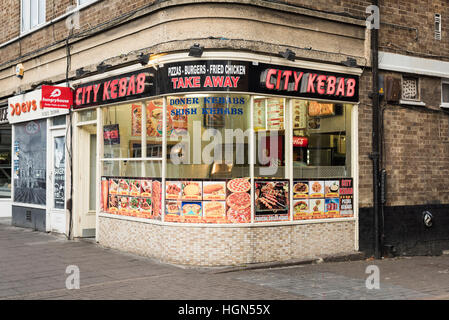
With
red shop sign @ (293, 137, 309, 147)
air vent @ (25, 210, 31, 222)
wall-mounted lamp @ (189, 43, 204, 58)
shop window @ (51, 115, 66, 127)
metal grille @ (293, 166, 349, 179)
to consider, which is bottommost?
air vent @ (25, 210, 31, 222)

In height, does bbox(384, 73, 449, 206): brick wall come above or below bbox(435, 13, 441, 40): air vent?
below

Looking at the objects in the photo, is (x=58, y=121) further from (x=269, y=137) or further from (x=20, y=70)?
(x=269, y=137)

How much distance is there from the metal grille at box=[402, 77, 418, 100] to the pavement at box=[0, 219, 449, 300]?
345 centimetres

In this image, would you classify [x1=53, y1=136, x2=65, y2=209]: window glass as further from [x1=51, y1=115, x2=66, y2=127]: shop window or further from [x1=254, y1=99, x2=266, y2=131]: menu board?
[x1=254, y1=99, x2=266, y2=131]: menu board

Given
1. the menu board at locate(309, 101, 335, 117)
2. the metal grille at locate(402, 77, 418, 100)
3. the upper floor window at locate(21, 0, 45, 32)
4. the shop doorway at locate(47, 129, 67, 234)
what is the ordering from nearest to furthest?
the menu board at locate(309, 101, 335, 117), the metal grille at locate(402, 77, 418, 100), the shop doorway at locate(47, 129, 67, 234), the upper floor window at locate(21, 0, 45, 32)

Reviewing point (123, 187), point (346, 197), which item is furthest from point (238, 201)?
point (123, 187)

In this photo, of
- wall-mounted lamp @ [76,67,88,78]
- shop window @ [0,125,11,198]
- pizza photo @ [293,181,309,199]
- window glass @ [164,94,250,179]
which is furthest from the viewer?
shop window @ [0,125,11,198]

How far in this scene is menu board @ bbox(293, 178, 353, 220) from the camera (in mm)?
10211

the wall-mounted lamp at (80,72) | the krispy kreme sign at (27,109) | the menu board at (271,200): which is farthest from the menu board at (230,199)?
the krispy kreme sign at (27,109)

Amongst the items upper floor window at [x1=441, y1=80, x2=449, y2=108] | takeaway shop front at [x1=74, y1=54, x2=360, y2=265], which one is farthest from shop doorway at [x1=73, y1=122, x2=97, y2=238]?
upper floor window at [x1=441, y1=80, x2=449, y2=108]

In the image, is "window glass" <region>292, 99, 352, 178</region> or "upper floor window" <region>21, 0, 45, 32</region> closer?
Answer: "window glass" <region>292, 99, 352, 178</region>

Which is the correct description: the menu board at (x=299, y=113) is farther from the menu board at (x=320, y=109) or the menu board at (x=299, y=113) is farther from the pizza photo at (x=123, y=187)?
the pizza photo at (x=123, y=187)

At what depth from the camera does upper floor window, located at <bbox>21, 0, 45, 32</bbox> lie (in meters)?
14.5
